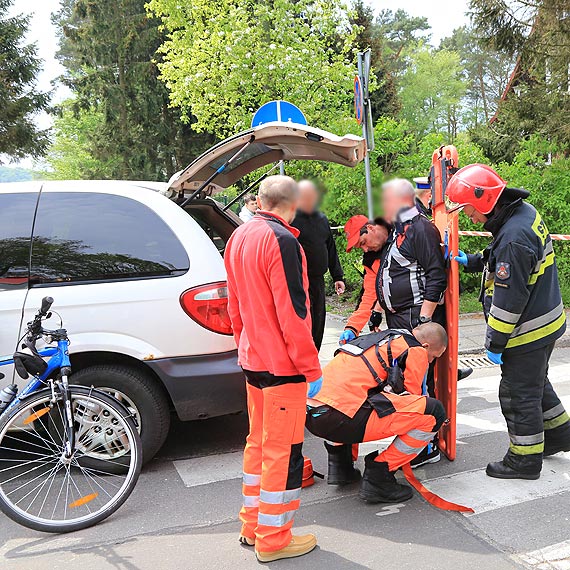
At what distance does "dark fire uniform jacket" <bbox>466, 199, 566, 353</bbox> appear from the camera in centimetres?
336

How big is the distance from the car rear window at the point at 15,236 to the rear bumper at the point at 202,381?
966 millimetres

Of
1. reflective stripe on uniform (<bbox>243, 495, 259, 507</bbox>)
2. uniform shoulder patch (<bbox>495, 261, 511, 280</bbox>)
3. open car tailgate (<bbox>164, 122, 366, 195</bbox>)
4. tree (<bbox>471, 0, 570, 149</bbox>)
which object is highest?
tree (<bbox>471, 0, 570, 149</bbox>)

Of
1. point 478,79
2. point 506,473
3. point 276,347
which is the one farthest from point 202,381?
point 478,79

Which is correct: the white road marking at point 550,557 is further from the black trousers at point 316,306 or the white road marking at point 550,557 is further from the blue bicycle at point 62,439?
the black trousers at point 316,306

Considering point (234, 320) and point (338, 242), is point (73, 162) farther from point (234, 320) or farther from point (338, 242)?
point (234, 320)

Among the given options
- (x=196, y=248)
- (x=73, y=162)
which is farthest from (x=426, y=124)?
(x=196, y=248)

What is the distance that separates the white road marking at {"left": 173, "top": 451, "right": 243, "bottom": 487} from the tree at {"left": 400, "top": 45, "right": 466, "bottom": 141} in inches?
1567

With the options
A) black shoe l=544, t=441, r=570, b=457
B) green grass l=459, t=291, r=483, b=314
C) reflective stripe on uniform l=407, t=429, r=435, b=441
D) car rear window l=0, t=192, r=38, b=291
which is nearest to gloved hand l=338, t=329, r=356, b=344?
reflective stripe on uniform l=407, t=429, r=435, b=441

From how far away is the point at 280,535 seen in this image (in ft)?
9.45

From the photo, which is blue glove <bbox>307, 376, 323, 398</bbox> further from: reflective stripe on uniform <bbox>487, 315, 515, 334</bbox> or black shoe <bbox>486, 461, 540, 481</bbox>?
black shoe <bbox>486, 461, 540, 481</bbox>

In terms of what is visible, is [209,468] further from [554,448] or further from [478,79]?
[478,79]

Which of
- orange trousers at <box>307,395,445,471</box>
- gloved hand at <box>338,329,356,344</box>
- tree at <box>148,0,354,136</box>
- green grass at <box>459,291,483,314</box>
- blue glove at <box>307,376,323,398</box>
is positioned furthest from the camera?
tree at <box>148,0,354,136</box>

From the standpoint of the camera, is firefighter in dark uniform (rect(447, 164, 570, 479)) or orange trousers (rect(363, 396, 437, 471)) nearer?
orange trousers (rect(363, 396, 437, 471))

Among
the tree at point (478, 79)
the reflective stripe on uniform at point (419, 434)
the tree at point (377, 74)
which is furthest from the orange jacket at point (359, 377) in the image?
the tree at point (478, 79)
